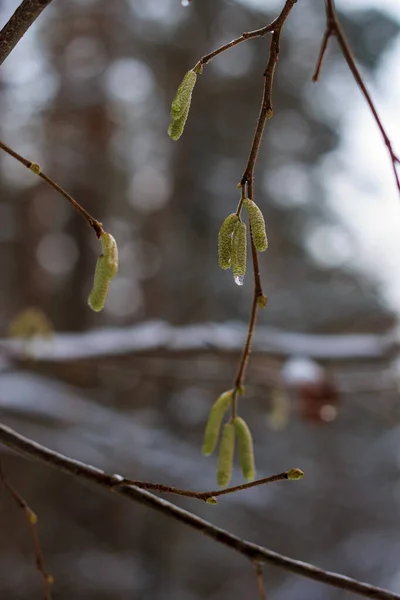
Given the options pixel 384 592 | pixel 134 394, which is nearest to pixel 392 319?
pixel 384 592

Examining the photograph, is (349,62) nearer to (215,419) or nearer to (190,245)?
(215,419)

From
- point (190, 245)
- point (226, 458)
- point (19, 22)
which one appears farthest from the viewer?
point (190, 245)

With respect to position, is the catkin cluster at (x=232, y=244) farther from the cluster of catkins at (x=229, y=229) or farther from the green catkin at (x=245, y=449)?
the green catkin at (x=245, y=449)

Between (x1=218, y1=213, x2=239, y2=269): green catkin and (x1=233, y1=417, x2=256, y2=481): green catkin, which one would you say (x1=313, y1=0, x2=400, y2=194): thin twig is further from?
(x1=233, y1=417, x2=256, y2=481): green catkin

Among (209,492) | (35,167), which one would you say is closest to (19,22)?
(35,167)

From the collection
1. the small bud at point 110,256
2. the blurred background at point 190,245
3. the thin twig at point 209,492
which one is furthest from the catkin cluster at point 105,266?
the blurred background at point 190,245
